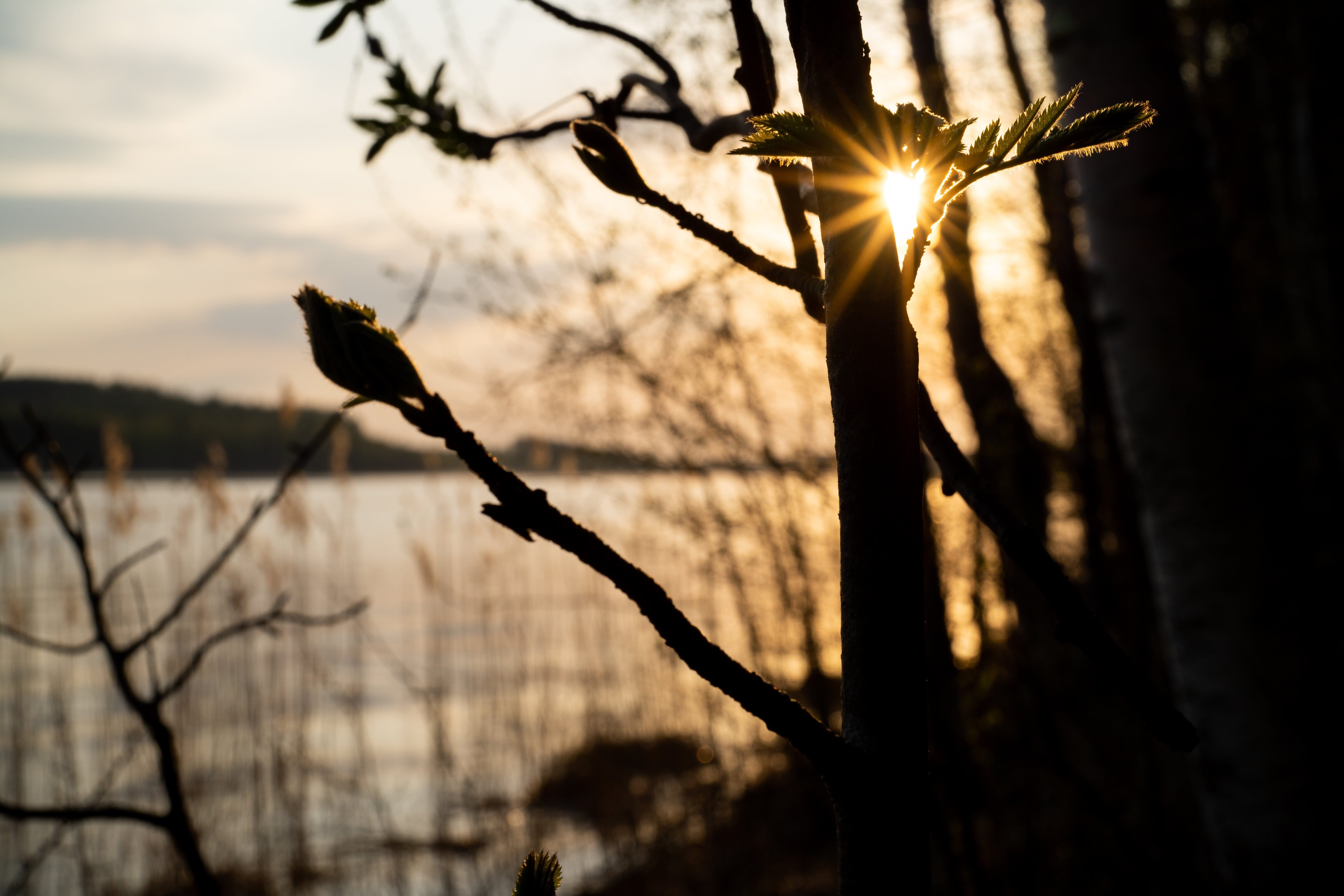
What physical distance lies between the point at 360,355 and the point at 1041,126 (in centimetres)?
28

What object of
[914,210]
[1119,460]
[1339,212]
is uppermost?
[1339,212]

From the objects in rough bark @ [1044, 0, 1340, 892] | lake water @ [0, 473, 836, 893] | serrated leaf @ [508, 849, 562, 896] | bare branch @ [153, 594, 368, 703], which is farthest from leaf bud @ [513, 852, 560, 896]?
lake water @ [0, 473, 836, 893]

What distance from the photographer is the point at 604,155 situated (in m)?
0.41

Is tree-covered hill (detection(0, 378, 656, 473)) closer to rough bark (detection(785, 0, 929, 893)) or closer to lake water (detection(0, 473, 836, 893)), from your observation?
lake water (detection(0, 473, 836, 893))

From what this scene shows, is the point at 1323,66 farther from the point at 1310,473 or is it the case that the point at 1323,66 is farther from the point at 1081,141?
the point at 1081,141

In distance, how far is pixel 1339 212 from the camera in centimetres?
374

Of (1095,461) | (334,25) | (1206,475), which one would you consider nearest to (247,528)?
(334,25)

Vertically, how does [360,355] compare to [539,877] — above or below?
above

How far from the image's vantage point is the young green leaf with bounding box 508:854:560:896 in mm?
329

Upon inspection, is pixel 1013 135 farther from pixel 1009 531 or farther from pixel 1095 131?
pixel 1009 531

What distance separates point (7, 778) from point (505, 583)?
2806 millimetres

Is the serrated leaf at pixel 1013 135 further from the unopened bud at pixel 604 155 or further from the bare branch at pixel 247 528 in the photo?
the bare branch at pixel 247 528

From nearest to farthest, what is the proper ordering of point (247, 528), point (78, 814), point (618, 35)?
1. point (618, 35)
2. point (78, 814)
3. point (247, 528)

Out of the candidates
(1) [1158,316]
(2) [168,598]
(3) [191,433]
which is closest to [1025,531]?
(1) [1158,316]
